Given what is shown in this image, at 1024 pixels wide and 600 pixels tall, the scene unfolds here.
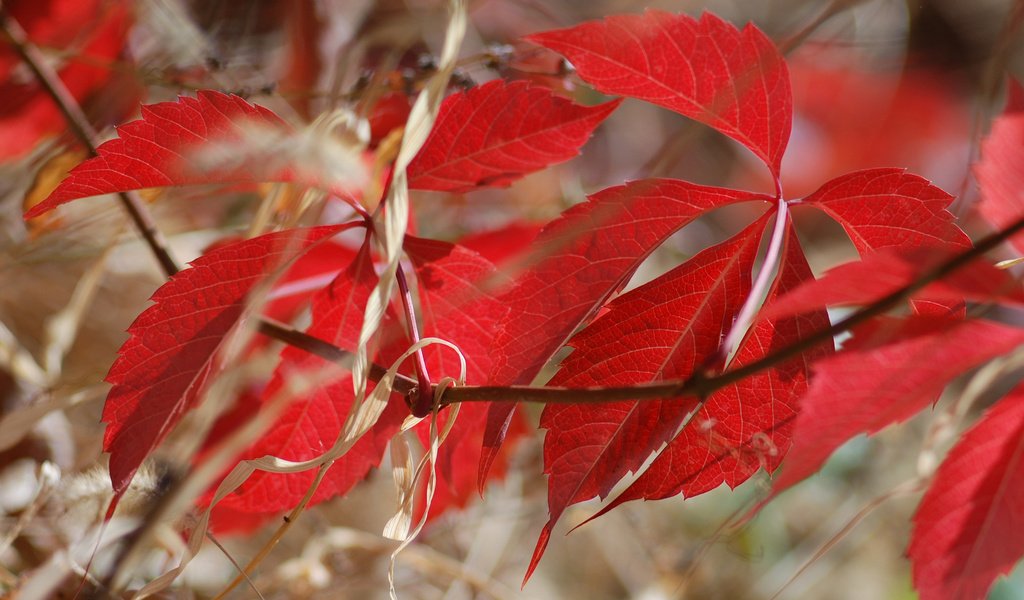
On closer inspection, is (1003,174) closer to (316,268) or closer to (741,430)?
(741,430)

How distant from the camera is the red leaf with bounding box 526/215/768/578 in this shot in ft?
0.93

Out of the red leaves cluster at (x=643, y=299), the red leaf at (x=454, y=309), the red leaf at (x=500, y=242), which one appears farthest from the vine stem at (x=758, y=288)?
the red leaf at (x=500, y=242)

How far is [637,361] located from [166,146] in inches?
7.3

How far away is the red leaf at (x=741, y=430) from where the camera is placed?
29 centimetres

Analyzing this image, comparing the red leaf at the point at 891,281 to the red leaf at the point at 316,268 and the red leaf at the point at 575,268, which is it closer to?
the red leaf at the point at 575,268

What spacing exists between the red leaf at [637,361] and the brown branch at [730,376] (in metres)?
0.04


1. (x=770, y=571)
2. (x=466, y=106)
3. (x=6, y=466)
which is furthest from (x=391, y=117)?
(x=770, y=571)

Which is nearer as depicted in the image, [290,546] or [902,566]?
[290,546]

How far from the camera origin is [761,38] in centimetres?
29

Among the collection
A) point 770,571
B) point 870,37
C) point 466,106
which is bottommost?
point 770,571

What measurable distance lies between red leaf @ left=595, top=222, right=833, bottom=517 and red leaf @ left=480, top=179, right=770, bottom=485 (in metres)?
0.05

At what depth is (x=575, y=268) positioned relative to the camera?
0.93 ft

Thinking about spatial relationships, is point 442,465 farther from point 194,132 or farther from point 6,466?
point 6,466

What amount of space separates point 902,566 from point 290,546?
753mm
